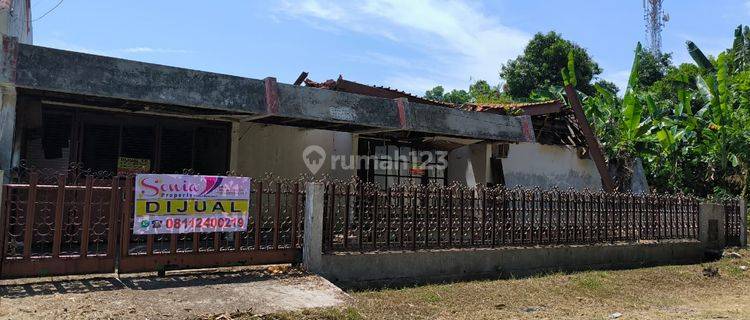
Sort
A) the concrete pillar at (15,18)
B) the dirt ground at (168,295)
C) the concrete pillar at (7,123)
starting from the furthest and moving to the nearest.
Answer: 1. the concrete pillar at (15,18)
2. the concrete pillar at (7,123)
3. the dirt ground at (168,295)

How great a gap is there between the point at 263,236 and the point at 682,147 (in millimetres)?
18087

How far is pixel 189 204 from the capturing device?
7.11 metres

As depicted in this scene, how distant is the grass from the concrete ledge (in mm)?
275

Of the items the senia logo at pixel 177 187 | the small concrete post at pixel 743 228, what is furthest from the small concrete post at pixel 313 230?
the small concrete post at pixel 743 228

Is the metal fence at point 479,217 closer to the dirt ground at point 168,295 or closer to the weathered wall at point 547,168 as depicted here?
the dirt ground at point 168,295

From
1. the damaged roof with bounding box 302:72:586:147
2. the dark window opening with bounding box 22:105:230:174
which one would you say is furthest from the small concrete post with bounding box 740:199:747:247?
the dark window opening with bounding box 22:105:230:174

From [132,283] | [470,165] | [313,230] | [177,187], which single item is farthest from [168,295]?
[470,165]

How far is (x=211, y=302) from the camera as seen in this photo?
616cm

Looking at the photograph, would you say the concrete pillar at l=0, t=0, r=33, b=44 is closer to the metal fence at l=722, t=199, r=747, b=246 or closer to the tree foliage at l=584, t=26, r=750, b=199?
the metal fence at l=722, t=199, r=747, b=246

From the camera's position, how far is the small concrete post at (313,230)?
7.59 m

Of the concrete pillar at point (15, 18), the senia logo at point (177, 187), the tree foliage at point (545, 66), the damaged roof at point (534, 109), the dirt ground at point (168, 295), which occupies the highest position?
the tree foliage at point (545, 66)

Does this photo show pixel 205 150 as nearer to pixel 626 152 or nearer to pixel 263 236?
pixel 263 236

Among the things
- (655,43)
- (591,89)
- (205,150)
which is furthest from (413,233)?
(655,43)

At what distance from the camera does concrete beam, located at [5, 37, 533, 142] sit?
7.57m
